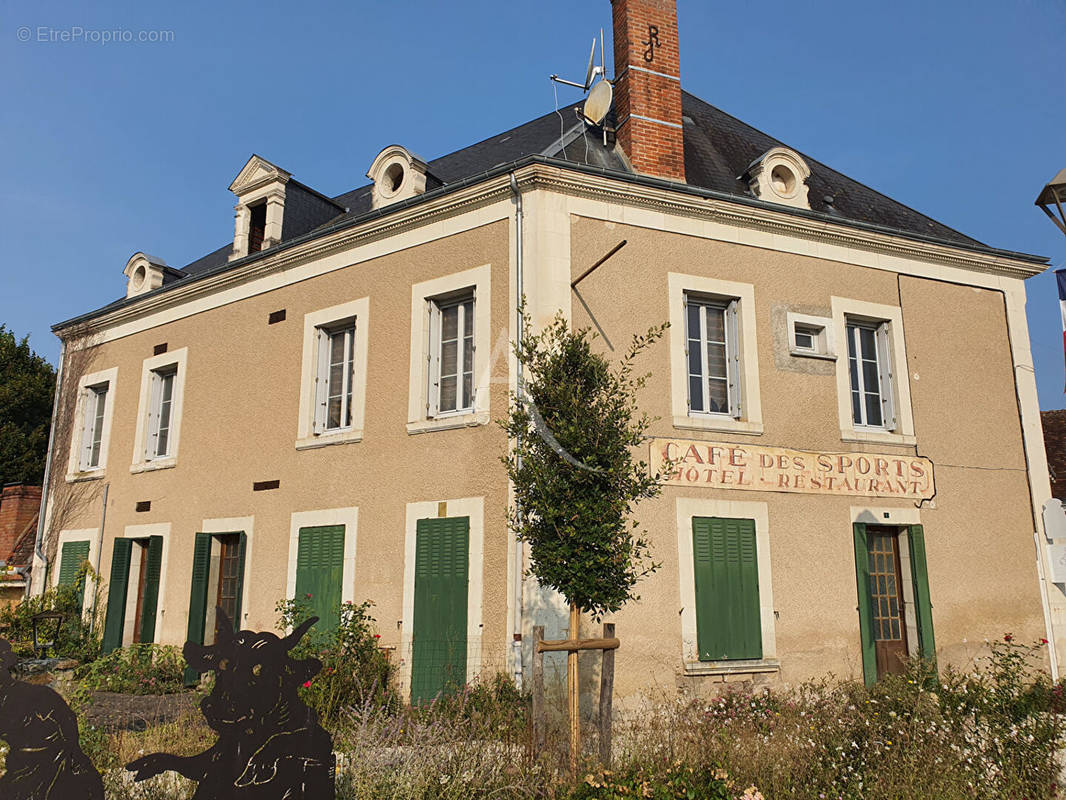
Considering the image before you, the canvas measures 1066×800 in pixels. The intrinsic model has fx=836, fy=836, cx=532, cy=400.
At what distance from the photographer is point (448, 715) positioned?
664 centimetres

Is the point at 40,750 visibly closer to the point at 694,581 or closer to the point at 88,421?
the point at 694,581

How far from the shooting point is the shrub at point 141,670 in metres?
10.2

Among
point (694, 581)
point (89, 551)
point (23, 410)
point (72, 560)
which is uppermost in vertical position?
point (23, 410)

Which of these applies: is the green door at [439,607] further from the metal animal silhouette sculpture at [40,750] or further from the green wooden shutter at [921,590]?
the green wooden shutter at [921,590]

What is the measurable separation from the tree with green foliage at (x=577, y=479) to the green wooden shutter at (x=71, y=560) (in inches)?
379

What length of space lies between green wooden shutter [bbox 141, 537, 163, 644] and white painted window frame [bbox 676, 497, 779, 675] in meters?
7.31

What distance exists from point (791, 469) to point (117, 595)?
9.29 m

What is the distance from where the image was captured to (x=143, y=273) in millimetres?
13586

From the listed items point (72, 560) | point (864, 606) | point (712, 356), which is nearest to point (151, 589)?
A: point (72, 560)

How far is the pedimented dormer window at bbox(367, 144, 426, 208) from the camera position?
1017 centimetres

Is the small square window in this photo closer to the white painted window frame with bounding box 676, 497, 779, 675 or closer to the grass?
the white painted window frame with bounding box 676, 497, 779, 675

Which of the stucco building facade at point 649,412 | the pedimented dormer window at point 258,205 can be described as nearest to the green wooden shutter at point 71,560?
the stucco building facade at point 649,412

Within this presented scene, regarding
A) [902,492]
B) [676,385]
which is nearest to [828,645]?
[902,492]

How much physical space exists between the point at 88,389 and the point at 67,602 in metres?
3.52
